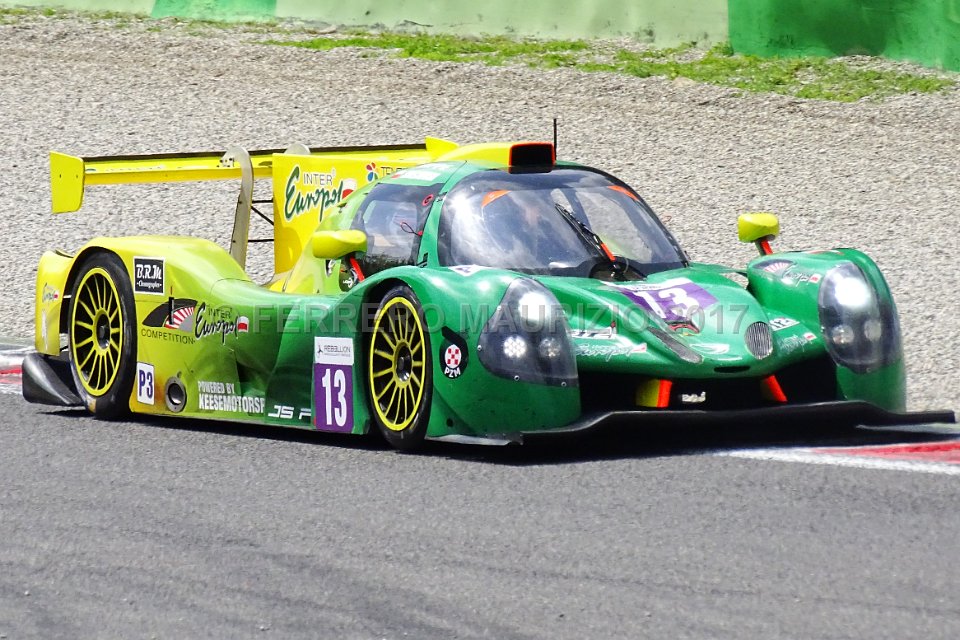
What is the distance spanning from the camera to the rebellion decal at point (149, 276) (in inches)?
307

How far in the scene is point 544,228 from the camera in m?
6.94

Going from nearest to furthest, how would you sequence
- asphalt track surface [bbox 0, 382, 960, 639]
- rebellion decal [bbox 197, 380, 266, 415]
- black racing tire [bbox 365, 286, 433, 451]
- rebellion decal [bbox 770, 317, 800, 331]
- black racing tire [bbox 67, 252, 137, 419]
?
asphalt track surface [bbox 0, 382, 960, 639] < black racing tire [bbox 365, 286, 433, 451] < rebellion decal [bbox 770, 317, 800, 331] < rebellion decal [bbox 197, 380, 266, 415] < black racing tire [bbox 67, 252, 137, 419]

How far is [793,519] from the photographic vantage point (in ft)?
16.5

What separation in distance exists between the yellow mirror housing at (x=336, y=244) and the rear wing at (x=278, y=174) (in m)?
1.44

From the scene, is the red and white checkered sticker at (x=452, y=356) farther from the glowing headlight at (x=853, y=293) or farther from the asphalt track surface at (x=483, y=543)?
the glowing headlight at (x=853, y=293)

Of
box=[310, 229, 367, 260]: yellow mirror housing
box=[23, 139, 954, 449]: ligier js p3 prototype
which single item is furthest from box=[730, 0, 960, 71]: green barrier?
box=[310, 229, 367, 260]: yellow mirror housing

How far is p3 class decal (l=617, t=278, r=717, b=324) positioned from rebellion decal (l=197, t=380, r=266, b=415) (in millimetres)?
1751

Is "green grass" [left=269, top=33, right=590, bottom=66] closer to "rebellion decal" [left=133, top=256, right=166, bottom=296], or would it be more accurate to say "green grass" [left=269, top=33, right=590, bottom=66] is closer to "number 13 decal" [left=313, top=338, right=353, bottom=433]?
"rebellion decal" [left=133, top=256, right=166, bottom=296]

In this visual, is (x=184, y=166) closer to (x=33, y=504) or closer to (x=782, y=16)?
(x=33, y=504)

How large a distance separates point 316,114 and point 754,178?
4.74m

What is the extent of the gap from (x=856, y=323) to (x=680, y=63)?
921cm

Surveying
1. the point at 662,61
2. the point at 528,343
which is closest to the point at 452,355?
the point at 528,343

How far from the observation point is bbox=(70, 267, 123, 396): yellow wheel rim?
26.3 feet

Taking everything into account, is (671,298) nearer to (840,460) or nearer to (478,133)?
(840,460)
